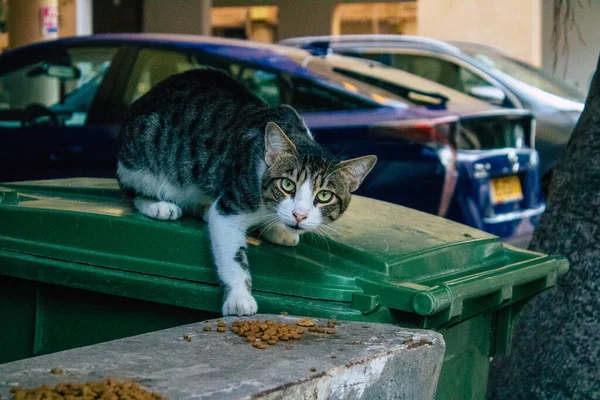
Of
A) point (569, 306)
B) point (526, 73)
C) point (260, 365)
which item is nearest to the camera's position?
point (260, 365)

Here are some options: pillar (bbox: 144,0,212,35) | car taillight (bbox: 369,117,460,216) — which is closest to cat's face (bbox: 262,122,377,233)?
car taillight (bbox: 369,117,460,216)

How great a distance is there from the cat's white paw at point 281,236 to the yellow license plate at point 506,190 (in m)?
2.71

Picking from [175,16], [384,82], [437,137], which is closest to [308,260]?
[437,137]

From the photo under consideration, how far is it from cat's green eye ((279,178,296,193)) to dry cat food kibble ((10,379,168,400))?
4.21 ft

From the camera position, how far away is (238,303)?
288 centimetres

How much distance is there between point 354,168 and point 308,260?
0.60 metres

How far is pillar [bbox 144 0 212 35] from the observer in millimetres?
13156

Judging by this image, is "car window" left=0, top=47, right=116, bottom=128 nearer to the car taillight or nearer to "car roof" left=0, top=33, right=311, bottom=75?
"car roof" left=0, top=33, right=311, bottom=75

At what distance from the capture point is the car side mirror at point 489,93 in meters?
8.40

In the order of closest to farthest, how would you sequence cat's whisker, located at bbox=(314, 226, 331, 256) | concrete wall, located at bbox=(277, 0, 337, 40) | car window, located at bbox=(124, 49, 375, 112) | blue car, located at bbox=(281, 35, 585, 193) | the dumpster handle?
the dumpster handle
cat's whisker, located at bbox=(314, 226, 331, 256)
car window, located at bbox=(124, 49, 375, 112)
blue car, located at bbox=(281, 35, 585, 193)
concrete wall, located at bbox=(277, 0, 337, 40)

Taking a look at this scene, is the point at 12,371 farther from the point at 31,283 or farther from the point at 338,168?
the point at 338,168

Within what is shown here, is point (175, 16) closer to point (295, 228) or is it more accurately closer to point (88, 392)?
point (295, 228)

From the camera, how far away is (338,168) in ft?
11.2

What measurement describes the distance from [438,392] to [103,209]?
49.5 inches
